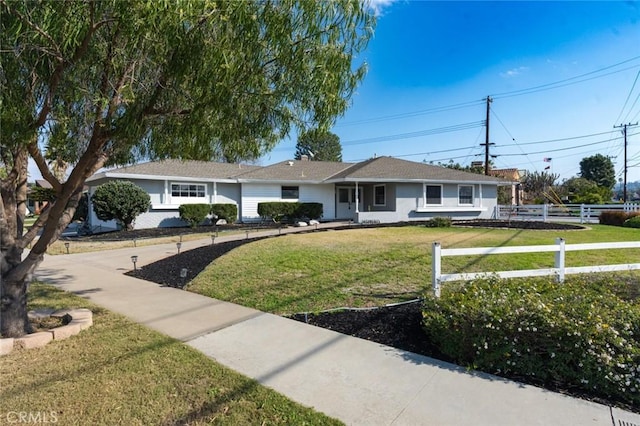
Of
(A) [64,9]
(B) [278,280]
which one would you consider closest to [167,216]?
(B) [278,280]

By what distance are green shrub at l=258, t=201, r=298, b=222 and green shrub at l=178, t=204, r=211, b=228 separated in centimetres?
346

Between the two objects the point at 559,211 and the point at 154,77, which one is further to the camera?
the point at 559,211

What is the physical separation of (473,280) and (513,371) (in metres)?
1.78

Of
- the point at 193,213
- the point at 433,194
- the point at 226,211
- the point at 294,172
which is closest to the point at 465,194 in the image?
the point at 433,194

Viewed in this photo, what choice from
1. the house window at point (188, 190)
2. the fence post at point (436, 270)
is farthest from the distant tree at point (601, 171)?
the fence post at point (436, 270)

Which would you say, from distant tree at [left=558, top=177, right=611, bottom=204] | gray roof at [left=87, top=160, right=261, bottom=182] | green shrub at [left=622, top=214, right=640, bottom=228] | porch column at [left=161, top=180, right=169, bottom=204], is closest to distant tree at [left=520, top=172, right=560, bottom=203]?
distant tree at [left=558, top=177, right=611, bottom=204]

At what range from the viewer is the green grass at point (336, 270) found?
263 inches

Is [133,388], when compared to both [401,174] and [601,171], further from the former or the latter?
[601,171]

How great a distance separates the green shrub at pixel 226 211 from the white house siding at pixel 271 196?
127 cm

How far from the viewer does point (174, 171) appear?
21312mm

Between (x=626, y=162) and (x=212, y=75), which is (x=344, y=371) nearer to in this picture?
(x=212, y=75)

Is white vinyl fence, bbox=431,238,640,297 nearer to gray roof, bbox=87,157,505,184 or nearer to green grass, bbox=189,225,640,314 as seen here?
green grass, bbox=189,225,640,314

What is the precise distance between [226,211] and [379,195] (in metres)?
10.1

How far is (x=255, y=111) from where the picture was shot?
4379 millimetres
